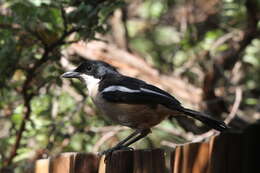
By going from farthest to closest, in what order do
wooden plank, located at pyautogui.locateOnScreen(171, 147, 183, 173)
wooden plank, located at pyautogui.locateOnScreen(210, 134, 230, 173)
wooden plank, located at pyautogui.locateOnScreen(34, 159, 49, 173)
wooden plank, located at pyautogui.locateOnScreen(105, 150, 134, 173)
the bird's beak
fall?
the bird's beak < wooden plank, located at pyautogui.locateOnScreen(34, 159, 49, 173) < wooden plank, located at pyautogui.locateOnScreen(105, 150, 134, 173) < wooden plank, located at pyautogui.locateOnScreen(171, 147, 183, 173) < wooden plank, located at pyautogui.locateOnScreen(210, 134, 230, 173)

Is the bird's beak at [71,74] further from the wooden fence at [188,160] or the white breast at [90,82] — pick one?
the wooden fence at [188,160]

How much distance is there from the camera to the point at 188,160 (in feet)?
8.07

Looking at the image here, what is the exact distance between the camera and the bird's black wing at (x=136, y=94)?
3914mm

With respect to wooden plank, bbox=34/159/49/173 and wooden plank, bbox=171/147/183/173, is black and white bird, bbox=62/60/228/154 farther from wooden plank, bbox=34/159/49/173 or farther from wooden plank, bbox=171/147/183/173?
wooden plank, bbox=171/147/183/173

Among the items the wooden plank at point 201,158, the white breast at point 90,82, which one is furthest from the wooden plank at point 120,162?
the white breast at point 90,82

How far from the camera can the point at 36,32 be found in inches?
190

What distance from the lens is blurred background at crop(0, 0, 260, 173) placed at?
188 inches

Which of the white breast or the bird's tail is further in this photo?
→ the white breast

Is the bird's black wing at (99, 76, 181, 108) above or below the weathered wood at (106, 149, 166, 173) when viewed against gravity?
above

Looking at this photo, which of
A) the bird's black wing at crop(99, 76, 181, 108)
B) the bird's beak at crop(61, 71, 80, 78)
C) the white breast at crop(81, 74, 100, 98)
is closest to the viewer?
the bird's black wing at crop(99, 76, 181, 108)

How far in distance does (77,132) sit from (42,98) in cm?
53

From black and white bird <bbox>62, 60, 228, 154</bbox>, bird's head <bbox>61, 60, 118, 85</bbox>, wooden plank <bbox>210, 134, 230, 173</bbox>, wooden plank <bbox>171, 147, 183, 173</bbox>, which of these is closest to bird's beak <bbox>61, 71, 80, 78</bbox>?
bird's head <bbox>61, 60, 118, 85</bbox>

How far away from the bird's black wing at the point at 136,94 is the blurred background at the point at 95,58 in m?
0.60

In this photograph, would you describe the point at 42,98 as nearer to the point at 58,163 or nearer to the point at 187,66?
the point at 187,66
